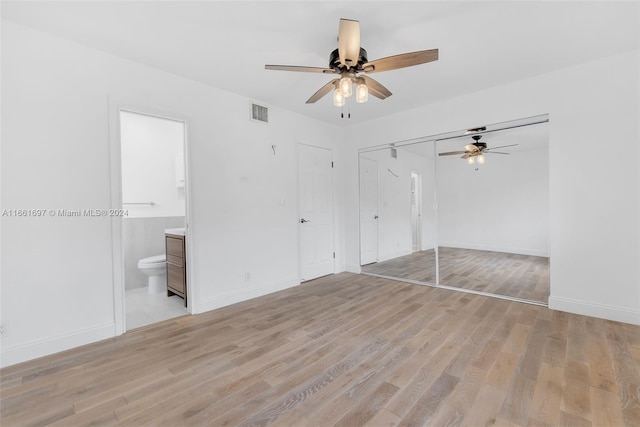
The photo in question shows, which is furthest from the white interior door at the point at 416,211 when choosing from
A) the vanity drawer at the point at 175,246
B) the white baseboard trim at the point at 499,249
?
the vanity drawer at the point at 175,246

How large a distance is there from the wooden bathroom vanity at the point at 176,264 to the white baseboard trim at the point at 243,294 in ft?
1.10

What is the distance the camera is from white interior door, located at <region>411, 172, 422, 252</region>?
17.7 feet

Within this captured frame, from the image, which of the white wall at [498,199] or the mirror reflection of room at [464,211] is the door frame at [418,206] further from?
the white wall at [498,199]

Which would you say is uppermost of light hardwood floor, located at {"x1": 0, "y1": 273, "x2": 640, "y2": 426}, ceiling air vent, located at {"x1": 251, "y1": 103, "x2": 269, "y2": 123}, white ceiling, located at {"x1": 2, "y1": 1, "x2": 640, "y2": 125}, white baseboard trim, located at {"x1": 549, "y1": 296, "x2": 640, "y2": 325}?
white ceiling, located at {"x1": 2, "y1": 1, "x2": 640, "y2": 125}

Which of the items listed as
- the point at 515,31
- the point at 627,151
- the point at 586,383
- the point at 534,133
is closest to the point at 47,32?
the point at 515,31

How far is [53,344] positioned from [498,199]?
6.08 metres

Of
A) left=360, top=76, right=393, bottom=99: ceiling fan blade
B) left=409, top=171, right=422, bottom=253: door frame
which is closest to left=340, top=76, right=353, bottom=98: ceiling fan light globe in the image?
left=360, top=76, right=393, bottom=99: ceiling fan blade

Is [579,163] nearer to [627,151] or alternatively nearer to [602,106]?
[627,151]

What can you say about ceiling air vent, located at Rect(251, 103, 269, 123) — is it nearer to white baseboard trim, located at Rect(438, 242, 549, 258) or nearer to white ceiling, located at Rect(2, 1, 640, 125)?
white ceiling, located at Rect(2, 1, 640, 125)

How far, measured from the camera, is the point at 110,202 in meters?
2.67

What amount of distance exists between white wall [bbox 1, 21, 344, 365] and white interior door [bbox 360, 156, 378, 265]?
2.37m

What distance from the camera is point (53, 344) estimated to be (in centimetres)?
236

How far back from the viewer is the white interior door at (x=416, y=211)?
17.7ft

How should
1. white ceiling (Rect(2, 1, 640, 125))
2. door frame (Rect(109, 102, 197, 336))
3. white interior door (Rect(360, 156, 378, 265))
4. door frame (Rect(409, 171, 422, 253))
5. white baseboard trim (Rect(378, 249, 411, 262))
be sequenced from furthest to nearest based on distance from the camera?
1. white baseboard trim (Rect(378, 249, 411, 262))
2. door frame (Rect(409, 171, 422, 253))
3. white interior door (Rect(360, 156, 378, 265))
4. door frame (Rect(109, 102, 197, 336))
5. white ceiling (Rect(2, 1, 640, 125))
